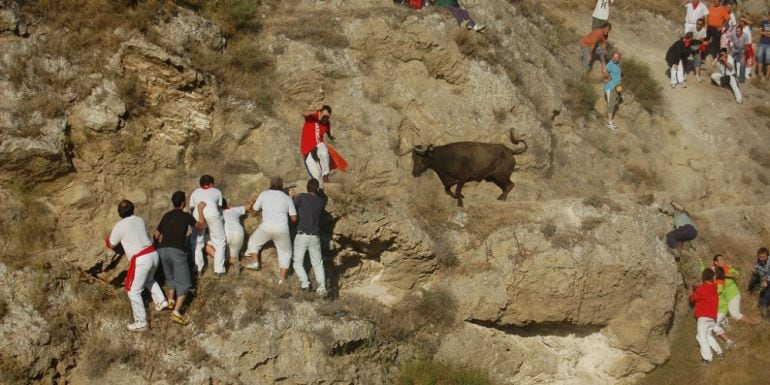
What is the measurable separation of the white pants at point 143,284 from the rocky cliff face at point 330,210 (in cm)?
39

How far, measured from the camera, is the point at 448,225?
14.9m

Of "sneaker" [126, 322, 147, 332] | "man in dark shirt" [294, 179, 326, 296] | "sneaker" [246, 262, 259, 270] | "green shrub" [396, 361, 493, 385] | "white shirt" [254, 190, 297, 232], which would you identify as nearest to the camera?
"sneaker" [126, 322, 147, 332]

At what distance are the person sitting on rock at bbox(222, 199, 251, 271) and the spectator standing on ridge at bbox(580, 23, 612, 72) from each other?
14525 mm

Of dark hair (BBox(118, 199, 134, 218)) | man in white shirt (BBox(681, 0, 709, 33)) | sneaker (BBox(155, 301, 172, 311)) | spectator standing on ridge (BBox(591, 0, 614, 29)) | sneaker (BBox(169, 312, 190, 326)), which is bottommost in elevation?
sneaker (BBox(169, 312, 190, 326))

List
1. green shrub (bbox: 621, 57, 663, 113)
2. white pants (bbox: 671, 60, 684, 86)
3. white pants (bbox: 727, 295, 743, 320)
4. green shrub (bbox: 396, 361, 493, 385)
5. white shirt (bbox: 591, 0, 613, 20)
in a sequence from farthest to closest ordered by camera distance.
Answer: white pants (bbox: 671, 60, 684, 86) → white shirt (bbox: 591, 0, 613, 20) → green shrub (bbox: 621, 57, 663, 113) → white pants (bbox: 727, 295, 743, 320) → green shrub (bbox: 396, 361, 493, 385)

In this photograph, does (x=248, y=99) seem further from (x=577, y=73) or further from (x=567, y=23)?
(x=567, y=23)

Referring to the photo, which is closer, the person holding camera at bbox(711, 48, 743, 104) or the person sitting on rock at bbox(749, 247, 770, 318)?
the person sitting on rock at bbox(749, 247, 770, 318)

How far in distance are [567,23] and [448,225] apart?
14.3 meters

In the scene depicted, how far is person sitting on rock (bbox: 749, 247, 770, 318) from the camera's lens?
52.0 feet

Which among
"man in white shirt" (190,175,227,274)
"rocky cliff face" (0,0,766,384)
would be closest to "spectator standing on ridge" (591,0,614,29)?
"rocky cliff face" (0,0,766,384)

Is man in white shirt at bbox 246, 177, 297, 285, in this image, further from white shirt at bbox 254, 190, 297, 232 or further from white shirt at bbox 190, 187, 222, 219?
white shirt at bbox 190, 187, 222, 219

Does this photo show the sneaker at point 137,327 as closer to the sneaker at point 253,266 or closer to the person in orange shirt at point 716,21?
the sneaker at point 253,266

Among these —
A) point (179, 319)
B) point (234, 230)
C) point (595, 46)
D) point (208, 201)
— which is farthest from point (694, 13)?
point (179, 319)

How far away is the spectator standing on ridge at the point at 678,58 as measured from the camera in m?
24.5
